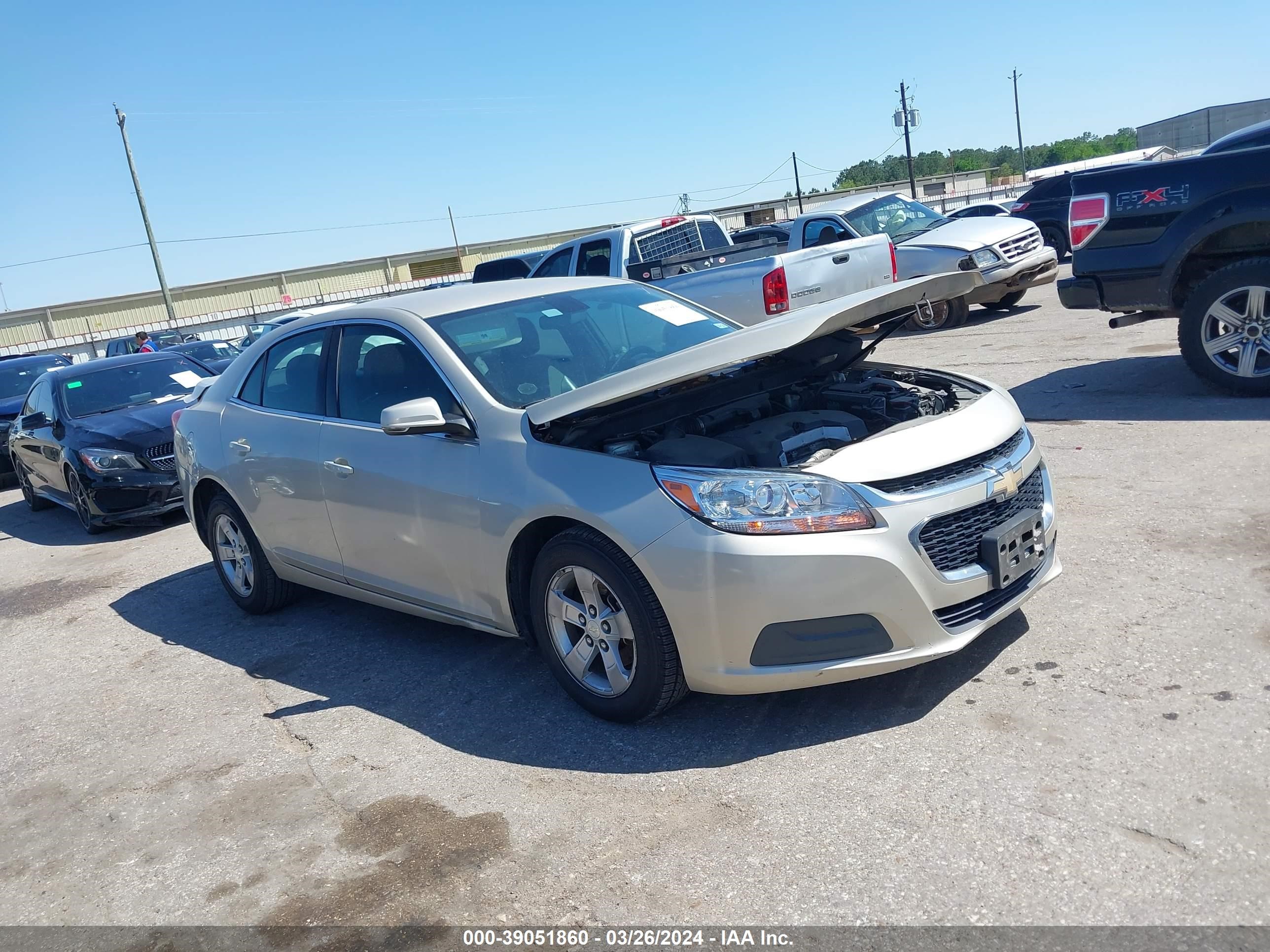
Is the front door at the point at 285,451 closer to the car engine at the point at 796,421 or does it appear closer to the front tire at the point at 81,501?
the car engine at the point at 796,421

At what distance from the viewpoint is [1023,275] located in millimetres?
12680

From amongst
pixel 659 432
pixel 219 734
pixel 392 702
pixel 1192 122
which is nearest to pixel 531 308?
pixel 659 432

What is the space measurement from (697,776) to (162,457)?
7.34m

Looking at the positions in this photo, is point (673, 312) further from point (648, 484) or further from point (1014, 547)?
point (1014, 547)

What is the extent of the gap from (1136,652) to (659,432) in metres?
2.01

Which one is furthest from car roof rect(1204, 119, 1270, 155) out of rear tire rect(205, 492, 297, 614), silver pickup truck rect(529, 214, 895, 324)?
rear tire rect(205, 492, 297, 614)

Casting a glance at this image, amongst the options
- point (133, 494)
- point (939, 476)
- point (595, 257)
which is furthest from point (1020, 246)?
point (133, 494)

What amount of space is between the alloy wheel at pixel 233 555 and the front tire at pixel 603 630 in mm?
2680

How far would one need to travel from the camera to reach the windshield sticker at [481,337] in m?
4.56

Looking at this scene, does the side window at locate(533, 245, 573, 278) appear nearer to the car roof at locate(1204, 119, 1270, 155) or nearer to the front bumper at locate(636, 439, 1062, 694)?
the car roof at locate(1204, 119, 1270, 155)

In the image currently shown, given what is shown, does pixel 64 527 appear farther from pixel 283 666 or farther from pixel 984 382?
pixel 984 382

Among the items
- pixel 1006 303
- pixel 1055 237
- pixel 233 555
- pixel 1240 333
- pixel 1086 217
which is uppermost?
pixel 1086 217

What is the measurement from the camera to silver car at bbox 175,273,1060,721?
136 inches

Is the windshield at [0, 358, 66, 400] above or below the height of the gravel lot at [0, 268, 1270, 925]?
above
